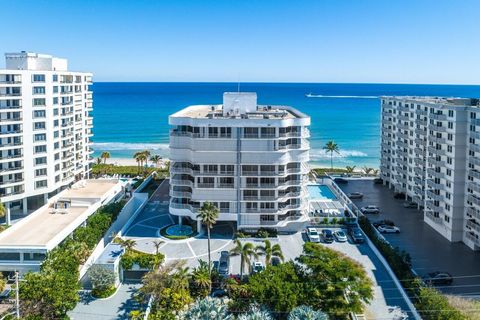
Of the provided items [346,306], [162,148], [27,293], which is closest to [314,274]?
[346,306]

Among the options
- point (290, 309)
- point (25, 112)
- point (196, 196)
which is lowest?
point (290, 309)

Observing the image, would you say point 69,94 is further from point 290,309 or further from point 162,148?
point 162,148

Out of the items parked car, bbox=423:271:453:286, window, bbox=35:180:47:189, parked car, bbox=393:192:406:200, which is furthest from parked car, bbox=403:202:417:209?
window, bbox=35:180:47:189

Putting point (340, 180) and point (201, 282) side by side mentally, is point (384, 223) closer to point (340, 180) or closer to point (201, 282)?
point (340, 180)

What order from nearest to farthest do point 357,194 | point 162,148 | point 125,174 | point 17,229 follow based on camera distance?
1. point 17,229
2. point 357,194
3. point 125,174
4. point 162,148

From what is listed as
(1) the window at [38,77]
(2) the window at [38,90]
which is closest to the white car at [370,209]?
(2) the window at [38,90]

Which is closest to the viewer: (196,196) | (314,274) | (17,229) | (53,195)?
(314,274)

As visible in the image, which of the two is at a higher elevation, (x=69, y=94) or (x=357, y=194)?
(x=69, y=94)
